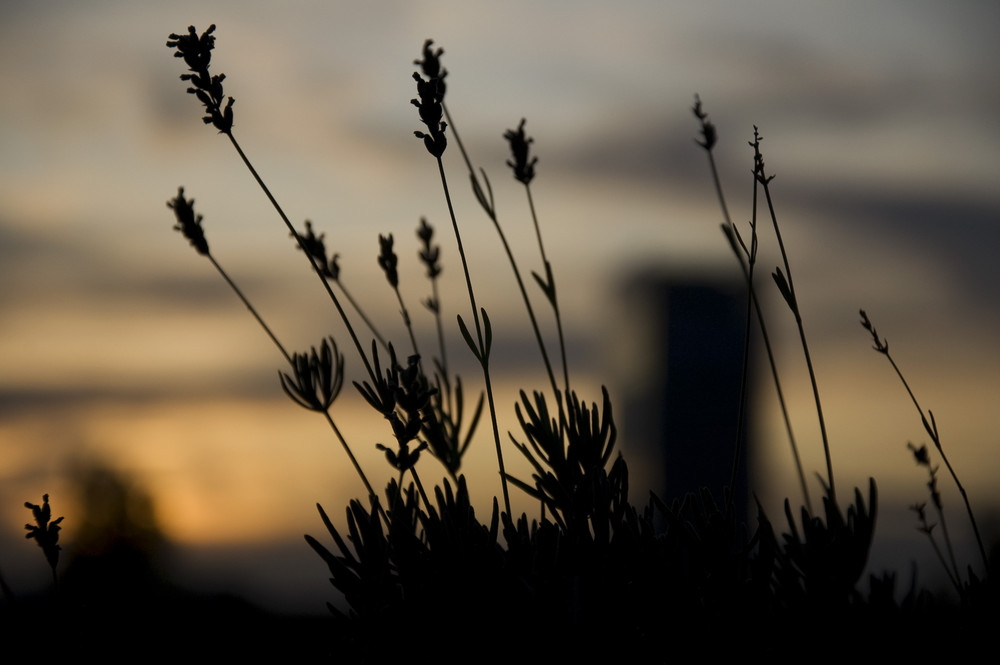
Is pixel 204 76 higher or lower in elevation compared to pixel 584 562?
higher

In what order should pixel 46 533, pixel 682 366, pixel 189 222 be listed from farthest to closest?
pixel 682 366, pixel 189 222, pixel 46 533

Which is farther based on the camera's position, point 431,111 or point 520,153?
point 520,153

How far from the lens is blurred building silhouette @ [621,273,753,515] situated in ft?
231

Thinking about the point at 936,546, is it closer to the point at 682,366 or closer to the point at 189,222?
the point at 189,222

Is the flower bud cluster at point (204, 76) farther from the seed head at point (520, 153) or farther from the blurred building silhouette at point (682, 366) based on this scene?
the blurred building silhouette at point (682, 366)

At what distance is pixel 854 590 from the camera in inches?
49.8

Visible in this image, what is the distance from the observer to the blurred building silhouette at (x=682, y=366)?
231 feet

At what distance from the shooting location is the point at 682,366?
2881 inches

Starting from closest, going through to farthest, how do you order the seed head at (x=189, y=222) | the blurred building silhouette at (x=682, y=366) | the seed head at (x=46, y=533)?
the seed head at (x=46, y=533)
the seed head at (x=189, y=222)
the blurred building silhouette at (x=682, y=366)

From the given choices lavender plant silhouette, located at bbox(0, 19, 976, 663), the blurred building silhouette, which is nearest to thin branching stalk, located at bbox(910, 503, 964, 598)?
lavender plant silhouette, located at bbox(0, 19, 976, 663)

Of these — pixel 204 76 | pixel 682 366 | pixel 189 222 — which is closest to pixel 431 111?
pixel 204 76

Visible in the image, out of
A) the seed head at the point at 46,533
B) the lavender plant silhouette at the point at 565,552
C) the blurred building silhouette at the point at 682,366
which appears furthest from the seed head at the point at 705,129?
the blurred building silhouette at the point at 682,366

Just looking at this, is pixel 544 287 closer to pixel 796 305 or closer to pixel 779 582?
pixel 796 305

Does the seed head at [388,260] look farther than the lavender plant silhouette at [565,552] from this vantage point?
Yes
